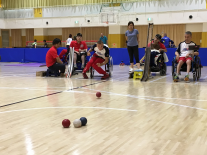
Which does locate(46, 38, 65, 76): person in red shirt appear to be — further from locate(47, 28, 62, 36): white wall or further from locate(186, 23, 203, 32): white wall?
locate(47, 28, 62, 36): white wall

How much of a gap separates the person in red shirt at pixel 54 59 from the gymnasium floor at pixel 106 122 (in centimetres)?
221

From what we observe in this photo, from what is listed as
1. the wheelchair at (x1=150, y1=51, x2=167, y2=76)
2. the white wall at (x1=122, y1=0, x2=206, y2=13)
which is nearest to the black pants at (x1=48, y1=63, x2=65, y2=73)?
the wheelchair at (x1=150, y1=51, x2=167, y2=76)

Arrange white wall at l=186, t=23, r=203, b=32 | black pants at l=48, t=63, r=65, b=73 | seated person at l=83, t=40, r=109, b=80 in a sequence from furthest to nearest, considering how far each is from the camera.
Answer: white wall at l=186, t=23, r=203, b=32
black pants at l=48, t=63, r=65, b=73
seated person at l=83, t=40, r=109, b=80

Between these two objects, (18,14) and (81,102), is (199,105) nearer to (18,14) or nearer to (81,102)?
(81,102)

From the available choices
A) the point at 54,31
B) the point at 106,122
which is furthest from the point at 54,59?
the point at 54,31

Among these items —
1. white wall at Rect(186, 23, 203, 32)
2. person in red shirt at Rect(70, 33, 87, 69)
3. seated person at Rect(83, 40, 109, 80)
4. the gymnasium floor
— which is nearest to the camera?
the gymnasium floor

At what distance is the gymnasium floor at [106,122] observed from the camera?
2.42m

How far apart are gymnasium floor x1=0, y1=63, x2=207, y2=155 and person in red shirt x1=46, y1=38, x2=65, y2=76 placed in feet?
7.24

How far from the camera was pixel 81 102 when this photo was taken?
443 centimetres

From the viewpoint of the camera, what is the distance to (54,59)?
781cm

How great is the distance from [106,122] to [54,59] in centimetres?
486

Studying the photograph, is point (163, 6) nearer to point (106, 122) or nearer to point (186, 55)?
point (186, 55)

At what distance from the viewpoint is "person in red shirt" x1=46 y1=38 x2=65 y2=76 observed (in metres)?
7.64

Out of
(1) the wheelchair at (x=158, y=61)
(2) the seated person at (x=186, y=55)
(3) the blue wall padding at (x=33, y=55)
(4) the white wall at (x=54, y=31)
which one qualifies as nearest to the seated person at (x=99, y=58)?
(1) the wheelchair at (x=158, y=61)
